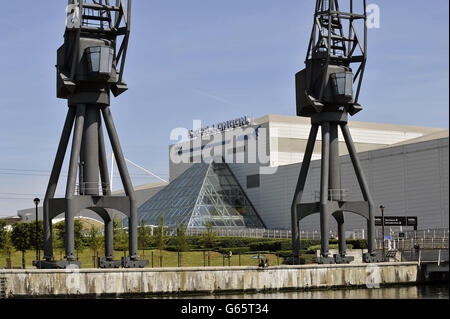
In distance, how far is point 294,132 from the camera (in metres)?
116

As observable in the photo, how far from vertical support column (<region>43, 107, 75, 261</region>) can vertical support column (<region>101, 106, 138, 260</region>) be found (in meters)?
2.53

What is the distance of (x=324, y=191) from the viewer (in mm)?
59094

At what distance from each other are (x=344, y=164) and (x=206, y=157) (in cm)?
3247

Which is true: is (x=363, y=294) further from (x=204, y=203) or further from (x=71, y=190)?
(x=204, y=203)

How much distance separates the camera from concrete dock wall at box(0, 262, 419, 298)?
4556cm

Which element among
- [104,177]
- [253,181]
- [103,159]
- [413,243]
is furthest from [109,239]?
[253,181]

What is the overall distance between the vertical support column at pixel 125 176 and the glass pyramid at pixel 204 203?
43.1m

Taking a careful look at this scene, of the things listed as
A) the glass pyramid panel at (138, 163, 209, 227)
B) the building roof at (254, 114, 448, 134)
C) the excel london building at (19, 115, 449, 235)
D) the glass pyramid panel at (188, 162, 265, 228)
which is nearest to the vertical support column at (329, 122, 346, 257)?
the excel london building at (19, 115, 449, 235)

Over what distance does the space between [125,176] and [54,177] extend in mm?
4851

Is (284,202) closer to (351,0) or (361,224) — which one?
(361,224)

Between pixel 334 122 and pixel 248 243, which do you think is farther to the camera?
pixel 248 243

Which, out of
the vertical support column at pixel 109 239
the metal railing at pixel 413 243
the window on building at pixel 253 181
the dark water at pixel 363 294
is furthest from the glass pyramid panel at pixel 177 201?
the dark water at pixel 363 294

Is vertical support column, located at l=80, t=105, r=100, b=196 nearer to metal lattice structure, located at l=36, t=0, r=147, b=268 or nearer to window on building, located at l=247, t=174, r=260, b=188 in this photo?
metal lattice structure, located at l=36, t=0, r=147, b=268
